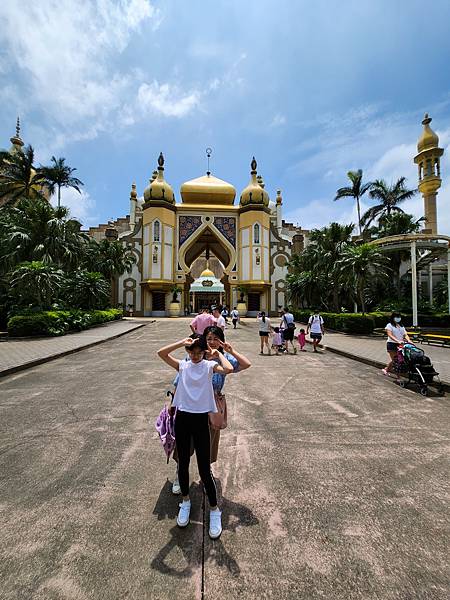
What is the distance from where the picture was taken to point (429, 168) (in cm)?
3378

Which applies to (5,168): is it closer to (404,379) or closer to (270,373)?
(270,373)

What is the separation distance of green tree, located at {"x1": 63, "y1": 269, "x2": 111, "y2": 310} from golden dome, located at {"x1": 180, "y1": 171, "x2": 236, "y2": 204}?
2111 cm

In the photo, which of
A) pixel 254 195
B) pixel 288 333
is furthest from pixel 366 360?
pixel 254 195

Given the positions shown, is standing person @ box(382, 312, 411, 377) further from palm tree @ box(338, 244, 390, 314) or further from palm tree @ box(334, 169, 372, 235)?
palm tree @ box(334, 169, 372, 235)

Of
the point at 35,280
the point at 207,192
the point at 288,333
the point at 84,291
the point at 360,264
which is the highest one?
the point at 207,192

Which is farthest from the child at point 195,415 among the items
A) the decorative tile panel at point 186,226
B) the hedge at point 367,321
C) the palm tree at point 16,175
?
the decorative tile panel at point 186,226

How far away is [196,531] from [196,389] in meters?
0.99

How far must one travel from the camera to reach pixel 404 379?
6.82 m

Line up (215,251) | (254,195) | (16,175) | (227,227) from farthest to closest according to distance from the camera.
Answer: (215,251), (227,227), (254,195), (16,175)

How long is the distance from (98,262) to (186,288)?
12.1 metres

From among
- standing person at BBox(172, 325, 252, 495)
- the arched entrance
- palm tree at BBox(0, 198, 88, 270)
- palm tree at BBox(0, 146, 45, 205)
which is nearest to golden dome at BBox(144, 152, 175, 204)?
the arched entrance

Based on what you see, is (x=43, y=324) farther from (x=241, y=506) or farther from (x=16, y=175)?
(x=16, y=175)

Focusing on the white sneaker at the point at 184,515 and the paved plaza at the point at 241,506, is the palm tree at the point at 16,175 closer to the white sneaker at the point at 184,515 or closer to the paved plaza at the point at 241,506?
the paved plaza at the point at 241,506

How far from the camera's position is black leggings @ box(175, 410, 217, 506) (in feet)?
7.80
